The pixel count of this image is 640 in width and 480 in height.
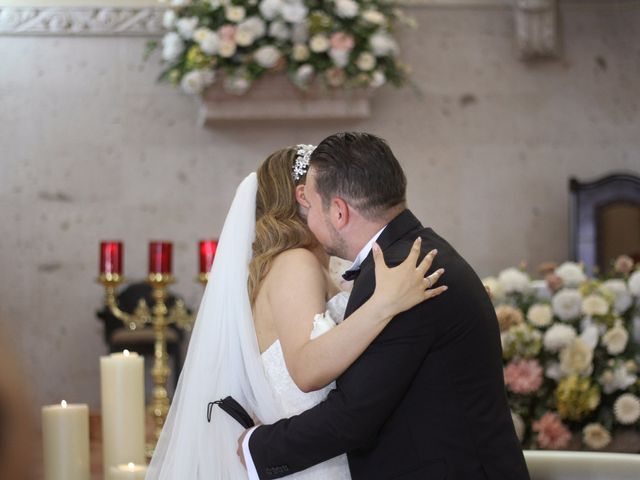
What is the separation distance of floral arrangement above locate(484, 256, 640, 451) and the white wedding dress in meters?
1.05

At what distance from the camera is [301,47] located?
6.13 meters

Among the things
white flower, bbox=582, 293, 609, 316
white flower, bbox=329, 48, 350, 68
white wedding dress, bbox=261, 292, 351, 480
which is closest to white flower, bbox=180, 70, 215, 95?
white flower, bbox=329, 48, 350, 68

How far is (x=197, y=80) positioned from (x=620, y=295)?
11.2 feet

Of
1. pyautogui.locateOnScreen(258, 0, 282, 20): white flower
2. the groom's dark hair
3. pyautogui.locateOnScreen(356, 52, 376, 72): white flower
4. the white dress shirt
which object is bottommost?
the white dress shirt

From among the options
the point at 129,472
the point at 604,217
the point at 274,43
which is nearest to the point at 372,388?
the point at 129,472

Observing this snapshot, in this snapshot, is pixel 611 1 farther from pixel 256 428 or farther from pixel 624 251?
pixel 256 428

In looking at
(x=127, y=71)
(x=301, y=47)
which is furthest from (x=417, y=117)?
(x=127, y=71)

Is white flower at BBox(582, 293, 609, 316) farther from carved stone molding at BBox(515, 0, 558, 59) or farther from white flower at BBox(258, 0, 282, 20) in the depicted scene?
carved stone molding at BBox(515, 0, 558, 59)

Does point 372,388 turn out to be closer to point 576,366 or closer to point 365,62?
point 576,366

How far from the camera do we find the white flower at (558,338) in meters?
3.35

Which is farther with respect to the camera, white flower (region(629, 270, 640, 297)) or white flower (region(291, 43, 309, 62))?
white flower (region(291, 43, 309, 62))

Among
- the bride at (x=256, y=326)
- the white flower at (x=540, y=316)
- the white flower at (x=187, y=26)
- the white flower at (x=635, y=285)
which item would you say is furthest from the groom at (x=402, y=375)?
the white flower at (x=187, y=26)

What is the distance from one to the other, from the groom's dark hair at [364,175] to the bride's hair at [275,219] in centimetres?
37

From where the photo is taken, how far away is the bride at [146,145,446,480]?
95.6 inches
